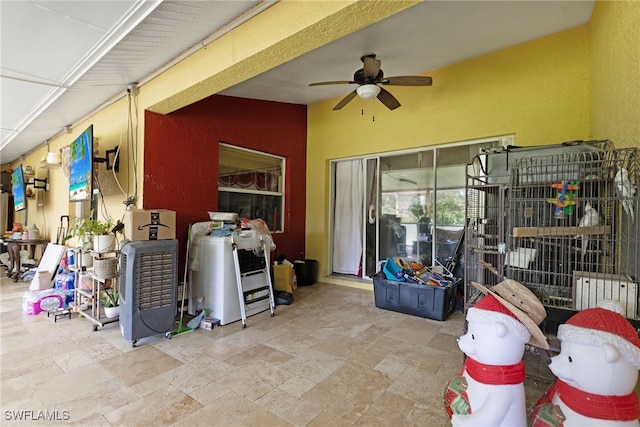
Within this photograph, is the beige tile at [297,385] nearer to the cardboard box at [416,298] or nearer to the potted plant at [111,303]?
the cardboard box at [416,298]

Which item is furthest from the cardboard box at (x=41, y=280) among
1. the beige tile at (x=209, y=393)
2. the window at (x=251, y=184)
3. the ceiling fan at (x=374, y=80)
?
the ceiling fan at (x=374, y=80)

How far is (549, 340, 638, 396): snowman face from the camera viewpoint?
1127 mm

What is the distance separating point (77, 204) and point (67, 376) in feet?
13.1

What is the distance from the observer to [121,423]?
1.63 meters

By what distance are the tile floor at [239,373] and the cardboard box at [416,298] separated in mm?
156

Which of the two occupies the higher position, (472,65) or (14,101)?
(472,65)

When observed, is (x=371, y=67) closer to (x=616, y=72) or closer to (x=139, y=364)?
(x=616, y=72)

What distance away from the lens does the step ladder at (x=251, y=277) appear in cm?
314

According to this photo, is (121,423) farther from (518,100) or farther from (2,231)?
(2,231)

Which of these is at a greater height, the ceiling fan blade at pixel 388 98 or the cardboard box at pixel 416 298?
the ceiling fan blade at pixel 388 98

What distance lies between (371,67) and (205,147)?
7.55 ft

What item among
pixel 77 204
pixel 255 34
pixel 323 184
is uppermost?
pixel 255 34

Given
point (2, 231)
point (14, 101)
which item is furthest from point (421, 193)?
point (2, 231)

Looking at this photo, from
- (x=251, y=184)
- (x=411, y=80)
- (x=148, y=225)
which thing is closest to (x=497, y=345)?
(x=411, y=80)
